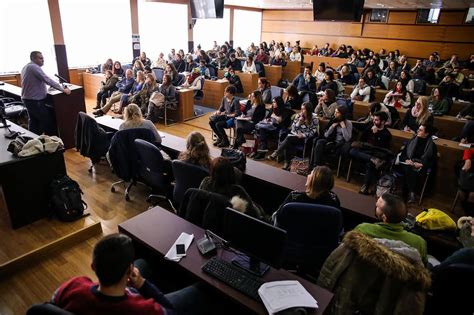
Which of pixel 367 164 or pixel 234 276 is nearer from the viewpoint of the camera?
pixel 234 276

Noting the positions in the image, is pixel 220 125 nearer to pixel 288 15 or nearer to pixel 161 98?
Result: pixel 161 98

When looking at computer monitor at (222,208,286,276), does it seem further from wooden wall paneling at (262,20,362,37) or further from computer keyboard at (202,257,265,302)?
wooden wall paneling at (262,20,362,37)

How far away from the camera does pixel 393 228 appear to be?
206cm

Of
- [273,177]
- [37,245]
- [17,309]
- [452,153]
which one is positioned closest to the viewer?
[17,309]

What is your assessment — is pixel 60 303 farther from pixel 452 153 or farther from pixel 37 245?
pixel 452 153

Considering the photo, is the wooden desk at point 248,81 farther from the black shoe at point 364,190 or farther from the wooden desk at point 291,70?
the black shoe at point 364,190

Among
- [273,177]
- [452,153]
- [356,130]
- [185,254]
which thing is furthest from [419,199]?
[185,254]

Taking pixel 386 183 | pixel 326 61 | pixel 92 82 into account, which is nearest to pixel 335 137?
pixel 386 183

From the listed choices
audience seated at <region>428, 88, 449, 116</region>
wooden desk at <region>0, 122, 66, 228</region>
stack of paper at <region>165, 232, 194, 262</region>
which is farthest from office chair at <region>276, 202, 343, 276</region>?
audience seated at <region>428, 88, 449, 116</region>

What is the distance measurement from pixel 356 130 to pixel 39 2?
870cm

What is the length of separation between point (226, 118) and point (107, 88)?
385 cm

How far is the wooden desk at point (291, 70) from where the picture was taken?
36.6 feet

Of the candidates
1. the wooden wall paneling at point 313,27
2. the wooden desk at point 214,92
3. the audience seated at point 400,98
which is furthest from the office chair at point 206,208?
the wooden wall paneling at point 313,27

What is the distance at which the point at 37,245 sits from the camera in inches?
119
